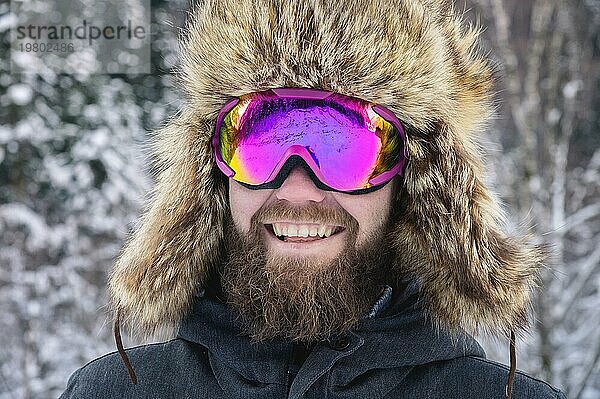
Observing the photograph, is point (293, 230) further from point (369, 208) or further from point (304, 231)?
point (369, 208)

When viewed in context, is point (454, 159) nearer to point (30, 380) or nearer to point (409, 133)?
point (409, 133)

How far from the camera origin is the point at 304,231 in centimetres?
206

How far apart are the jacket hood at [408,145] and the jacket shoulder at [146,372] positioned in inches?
3.4

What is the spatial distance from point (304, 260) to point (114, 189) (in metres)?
7.09

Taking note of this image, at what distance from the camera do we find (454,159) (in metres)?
2.09

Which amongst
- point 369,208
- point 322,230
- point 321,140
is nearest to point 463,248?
point 369,208

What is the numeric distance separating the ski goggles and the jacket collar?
14.7 inches

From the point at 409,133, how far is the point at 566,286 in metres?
6.53

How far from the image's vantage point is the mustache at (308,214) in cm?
204

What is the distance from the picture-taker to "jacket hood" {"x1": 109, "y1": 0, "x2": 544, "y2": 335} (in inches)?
80.2

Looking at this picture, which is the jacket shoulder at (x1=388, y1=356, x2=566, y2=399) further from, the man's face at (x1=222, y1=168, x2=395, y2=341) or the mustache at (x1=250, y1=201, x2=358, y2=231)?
the mustache at (x1=250, y1=201, x2=358, y2=231)

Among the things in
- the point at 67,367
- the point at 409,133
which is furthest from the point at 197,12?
the point at 67,367

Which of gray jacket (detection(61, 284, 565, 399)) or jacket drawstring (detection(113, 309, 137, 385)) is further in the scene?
jacket drawstring (detection(113, 309, 137, 385))

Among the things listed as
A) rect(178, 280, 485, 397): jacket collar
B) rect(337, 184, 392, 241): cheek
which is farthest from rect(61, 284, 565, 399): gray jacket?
rect(337, 184, 392, 241): cheek
